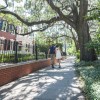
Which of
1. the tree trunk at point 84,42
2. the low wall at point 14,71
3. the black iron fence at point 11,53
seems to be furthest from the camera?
the tree trunk at point 84,42

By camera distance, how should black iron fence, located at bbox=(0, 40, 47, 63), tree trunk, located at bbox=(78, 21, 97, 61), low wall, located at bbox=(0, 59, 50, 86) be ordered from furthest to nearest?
tree trunk, located at bbox=(78, 21, 97, 61) → black iron fence, located at bbox=(0, 40, 47, 63) → low wall, located at bbox=(0, 59, 50, 86)

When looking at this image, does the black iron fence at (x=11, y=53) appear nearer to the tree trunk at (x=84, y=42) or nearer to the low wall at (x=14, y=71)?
the low wall at (x=14, y=71)

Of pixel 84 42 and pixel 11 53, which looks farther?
pixel 84 42

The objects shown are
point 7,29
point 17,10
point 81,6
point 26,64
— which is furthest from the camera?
point 7,29

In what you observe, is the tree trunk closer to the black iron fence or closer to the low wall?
the low wall

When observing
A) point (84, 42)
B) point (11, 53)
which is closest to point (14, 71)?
point (11, 53)

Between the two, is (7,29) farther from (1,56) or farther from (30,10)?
(1,56)

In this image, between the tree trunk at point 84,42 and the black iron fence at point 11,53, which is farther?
the tree trunk at point 84,42

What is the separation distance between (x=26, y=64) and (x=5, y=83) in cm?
420

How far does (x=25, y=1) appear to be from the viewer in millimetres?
23875

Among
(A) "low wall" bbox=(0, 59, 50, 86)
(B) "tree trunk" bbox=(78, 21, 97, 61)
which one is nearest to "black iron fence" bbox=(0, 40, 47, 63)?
(A) "low wall" bbox=(0, 59, 50, 86)

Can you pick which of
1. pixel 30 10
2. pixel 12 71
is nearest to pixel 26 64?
pixel 12 71

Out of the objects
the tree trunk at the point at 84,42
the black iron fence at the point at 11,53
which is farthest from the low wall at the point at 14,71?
the tree trunk at the point at 84,42

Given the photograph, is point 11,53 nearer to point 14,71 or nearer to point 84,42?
point 14,71
